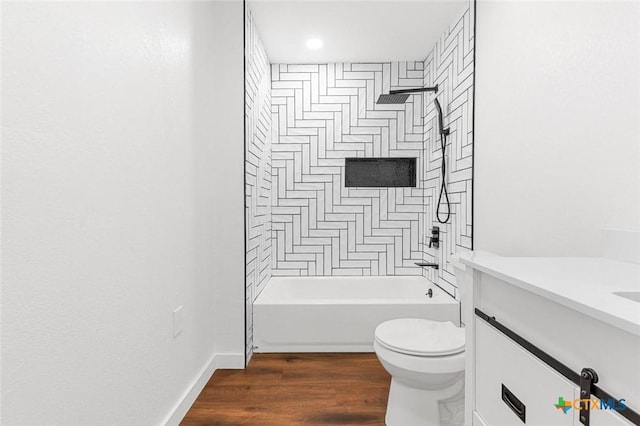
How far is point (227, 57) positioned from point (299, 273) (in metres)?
2.02

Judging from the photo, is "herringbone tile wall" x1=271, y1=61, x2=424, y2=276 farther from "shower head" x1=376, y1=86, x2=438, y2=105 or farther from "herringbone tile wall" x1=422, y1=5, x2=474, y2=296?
"shower head" x1=376, y1=86, x2=438, y2=105

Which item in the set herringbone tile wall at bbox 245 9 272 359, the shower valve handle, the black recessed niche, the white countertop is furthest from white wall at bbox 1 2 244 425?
the shower valve handle

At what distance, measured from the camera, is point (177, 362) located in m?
1.85

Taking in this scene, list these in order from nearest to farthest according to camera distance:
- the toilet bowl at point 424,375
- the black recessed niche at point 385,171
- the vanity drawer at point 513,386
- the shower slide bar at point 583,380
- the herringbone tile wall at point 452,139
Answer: the shower slide bar at point 583,380 < the vanity drawer at point 513,386 < the toilet bowl at point 424,375 < the herringbone tile wall at point 452,139 < the black recessed niche at point 385,171

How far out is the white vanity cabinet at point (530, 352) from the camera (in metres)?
0.60

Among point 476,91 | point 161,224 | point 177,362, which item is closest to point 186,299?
point 177,362

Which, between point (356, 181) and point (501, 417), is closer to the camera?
point (501, 417)

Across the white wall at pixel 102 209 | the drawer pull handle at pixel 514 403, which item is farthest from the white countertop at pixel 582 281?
the white wall at pixel 102 209

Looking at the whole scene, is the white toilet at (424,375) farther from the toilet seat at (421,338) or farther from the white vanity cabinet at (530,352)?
the white vanity cabinet at (530,352)

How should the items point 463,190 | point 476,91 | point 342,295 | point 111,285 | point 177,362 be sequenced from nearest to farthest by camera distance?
point 111,285, point 177,362, point 476,91, point 463,190, point 342,295

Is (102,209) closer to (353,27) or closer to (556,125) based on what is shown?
(556,125)

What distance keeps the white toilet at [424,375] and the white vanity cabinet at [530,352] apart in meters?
0.48

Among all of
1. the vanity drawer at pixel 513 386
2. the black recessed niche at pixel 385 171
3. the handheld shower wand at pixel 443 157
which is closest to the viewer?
the vanity drawer at pixel 513 386

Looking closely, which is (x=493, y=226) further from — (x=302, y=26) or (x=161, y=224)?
(x=302, y=26)
